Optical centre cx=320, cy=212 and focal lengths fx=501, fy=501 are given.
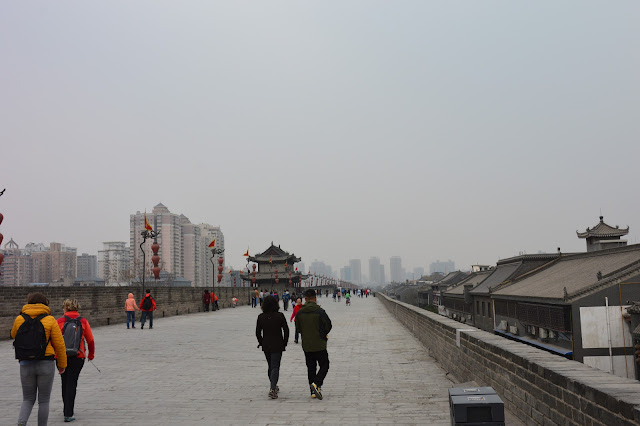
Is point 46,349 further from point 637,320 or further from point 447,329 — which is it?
point 637,320

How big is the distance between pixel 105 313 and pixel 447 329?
1769 centimetres

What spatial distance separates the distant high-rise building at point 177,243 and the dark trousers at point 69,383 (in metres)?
150

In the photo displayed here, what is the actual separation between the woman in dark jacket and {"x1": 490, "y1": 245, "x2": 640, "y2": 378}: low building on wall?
2502 cm

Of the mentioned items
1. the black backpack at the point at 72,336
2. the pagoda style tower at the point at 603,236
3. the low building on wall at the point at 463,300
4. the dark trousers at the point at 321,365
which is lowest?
the low building on wall at the point at 463,300

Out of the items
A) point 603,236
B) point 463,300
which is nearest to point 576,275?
point 603,236

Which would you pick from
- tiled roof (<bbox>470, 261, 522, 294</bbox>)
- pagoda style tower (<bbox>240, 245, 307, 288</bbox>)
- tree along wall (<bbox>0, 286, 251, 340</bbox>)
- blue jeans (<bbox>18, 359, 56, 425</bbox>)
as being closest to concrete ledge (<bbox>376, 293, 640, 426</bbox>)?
blue jeans (<bbox>18, 359, 56, 425</bbox>)

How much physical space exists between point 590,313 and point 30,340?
30770mm

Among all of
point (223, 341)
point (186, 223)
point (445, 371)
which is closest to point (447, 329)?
point (445, 371)

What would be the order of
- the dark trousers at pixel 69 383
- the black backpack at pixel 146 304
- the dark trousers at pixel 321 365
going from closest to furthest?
the dark trousers at pixel 69 383
the dark trousers at pixel 321 365
the black backpack at pixel 146 304

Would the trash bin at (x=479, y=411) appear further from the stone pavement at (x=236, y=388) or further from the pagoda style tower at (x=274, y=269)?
the pagoda style tower at (x=274, y=269)

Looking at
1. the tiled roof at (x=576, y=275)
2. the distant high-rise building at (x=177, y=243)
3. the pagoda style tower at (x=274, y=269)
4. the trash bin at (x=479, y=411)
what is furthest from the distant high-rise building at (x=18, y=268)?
the trash bin at (x=479, y=411)

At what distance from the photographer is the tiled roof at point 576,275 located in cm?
3037

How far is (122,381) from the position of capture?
30.9 feet

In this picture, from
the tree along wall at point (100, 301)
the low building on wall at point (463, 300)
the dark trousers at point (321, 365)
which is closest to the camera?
the dark trousers at point (321, 365)
